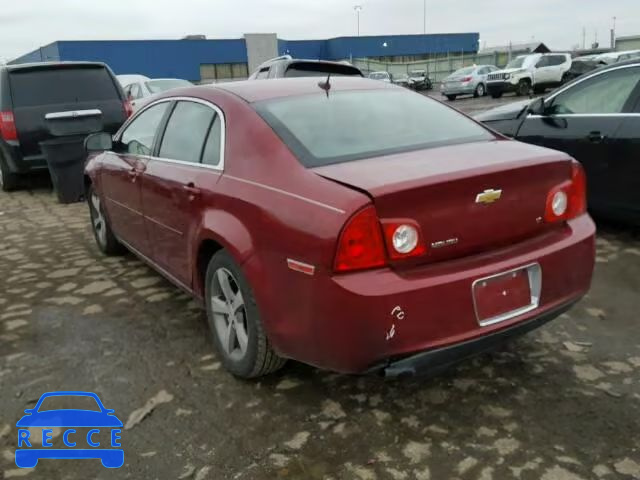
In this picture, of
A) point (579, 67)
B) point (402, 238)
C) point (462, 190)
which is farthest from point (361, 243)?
point (579, 67)

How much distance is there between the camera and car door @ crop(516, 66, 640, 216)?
4.98m

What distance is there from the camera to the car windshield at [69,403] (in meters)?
3.02

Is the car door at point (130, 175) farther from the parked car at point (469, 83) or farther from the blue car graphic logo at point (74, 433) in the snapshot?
the parked car at point (469, 83)

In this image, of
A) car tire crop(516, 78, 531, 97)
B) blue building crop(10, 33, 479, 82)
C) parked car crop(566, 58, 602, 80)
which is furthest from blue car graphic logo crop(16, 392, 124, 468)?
blue building crop(10, 33, 479, 82)

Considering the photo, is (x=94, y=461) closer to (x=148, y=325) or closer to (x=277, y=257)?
(x=277, y=257)

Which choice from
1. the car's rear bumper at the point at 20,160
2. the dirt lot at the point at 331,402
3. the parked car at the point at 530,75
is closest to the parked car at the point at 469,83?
the parked car at the point at 530,75

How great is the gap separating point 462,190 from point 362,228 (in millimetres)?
482

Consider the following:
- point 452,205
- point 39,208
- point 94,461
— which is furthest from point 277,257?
point 39,208

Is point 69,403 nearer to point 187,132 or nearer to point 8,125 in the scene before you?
point 187,132

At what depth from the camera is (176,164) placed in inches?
142

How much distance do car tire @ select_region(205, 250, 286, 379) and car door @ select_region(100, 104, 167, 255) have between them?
3.83 feet

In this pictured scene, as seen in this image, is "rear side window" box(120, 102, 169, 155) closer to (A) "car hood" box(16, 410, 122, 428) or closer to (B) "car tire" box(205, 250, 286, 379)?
(B) "car tire" box(205, 250, 286, 379)

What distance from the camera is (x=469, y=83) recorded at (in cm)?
2709

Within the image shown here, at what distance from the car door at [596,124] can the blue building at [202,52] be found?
41148mm
